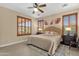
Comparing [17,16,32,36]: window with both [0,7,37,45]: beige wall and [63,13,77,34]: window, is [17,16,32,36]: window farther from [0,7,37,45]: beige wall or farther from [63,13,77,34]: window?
[63,13,77,34]: window

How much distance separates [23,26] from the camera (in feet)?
6.34

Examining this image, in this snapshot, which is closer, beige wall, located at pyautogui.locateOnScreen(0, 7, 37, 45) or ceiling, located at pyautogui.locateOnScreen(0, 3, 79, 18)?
ceiling, located at pyautogui.locateOnScreen(0, 3, 79, 18)

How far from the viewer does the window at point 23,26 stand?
191 centimetres

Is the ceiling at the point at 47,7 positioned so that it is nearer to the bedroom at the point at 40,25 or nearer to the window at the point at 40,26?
the bedroom at the point at 40,25

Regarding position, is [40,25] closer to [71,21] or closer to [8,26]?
[71,21]

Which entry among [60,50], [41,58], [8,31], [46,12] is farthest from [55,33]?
[8,31]

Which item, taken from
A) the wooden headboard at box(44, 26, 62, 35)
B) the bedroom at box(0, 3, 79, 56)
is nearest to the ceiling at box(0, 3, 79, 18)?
the bedroom at box(0, 3, 79, 56)

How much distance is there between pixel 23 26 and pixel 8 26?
463 mm

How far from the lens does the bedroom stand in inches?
69.2

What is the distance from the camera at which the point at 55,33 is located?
6.46 ft

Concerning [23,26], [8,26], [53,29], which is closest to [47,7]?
[53,29]

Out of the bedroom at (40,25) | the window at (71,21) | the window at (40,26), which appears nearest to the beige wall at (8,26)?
the bedroom at (40,25)

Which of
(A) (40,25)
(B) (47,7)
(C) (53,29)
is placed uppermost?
(B) (47,7)

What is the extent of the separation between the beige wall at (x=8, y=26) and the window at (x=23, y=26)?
0.31 feet
